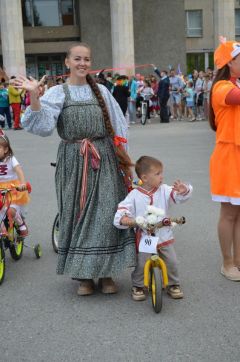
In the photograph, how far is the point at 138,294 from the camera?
4270 millimetres

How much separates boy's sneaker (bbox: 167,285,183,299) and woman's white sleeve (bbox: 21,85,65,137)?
4.90ft

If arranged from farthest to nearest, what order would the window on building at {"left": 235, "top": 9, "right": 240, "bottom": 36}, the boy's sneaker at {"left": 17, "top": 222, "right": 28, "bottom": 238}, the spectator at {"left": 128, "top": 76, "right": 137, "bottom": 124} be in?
the window on building at {"left": 235, "top": 9, "right": 240, "bottom": 36} < the spectator at {"left": 128, "top": 76, "right": 137, "bottom": 124} < the boy's sneaker at {"left": 17, "top": 222, "right": 28, "bottom": 238}

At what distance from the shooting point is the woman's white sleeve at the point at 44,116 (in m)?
3.98

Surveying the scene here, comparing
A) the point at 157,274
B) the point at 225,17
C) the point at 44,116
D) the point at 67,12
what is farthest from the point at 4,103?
the point at 67,12

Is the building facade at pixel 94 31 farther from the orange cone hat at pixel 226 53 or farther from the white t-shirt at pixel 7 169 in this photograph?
the orange cone hat at pixel 226 53

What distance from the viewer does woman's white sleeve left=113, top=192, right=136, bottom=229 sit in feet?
13.5

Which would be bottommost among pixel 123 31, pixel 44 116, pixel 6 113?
pixel 6 113

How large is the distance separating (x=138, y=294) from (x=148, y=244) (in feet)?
1.47

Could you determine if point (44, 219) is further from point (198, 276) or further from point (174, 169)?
point (174, 169)

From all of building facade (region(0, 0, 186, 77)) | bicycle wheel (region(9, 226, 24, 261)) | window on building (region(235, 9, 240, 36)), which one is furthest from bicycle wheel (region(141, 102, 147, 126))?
window on building (region(235, 9, 240, 36))

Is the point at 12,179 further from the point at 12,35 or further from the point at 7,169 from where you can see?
the point at 12,35

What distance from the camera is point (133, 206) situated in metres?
4.23

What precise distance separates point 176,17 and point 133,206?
36958 mm

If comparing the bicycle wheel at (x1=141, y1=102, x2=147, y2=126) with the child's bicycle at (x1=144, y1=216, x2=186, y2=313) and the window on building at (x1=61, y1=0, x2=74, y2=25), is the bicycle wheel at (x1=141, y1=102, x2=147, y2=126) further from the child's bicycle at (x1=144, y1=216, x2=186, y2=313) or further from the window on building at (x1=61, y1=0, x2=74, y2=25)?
the window on building at (x1=61, y1=0, x2=74, y2=25)
